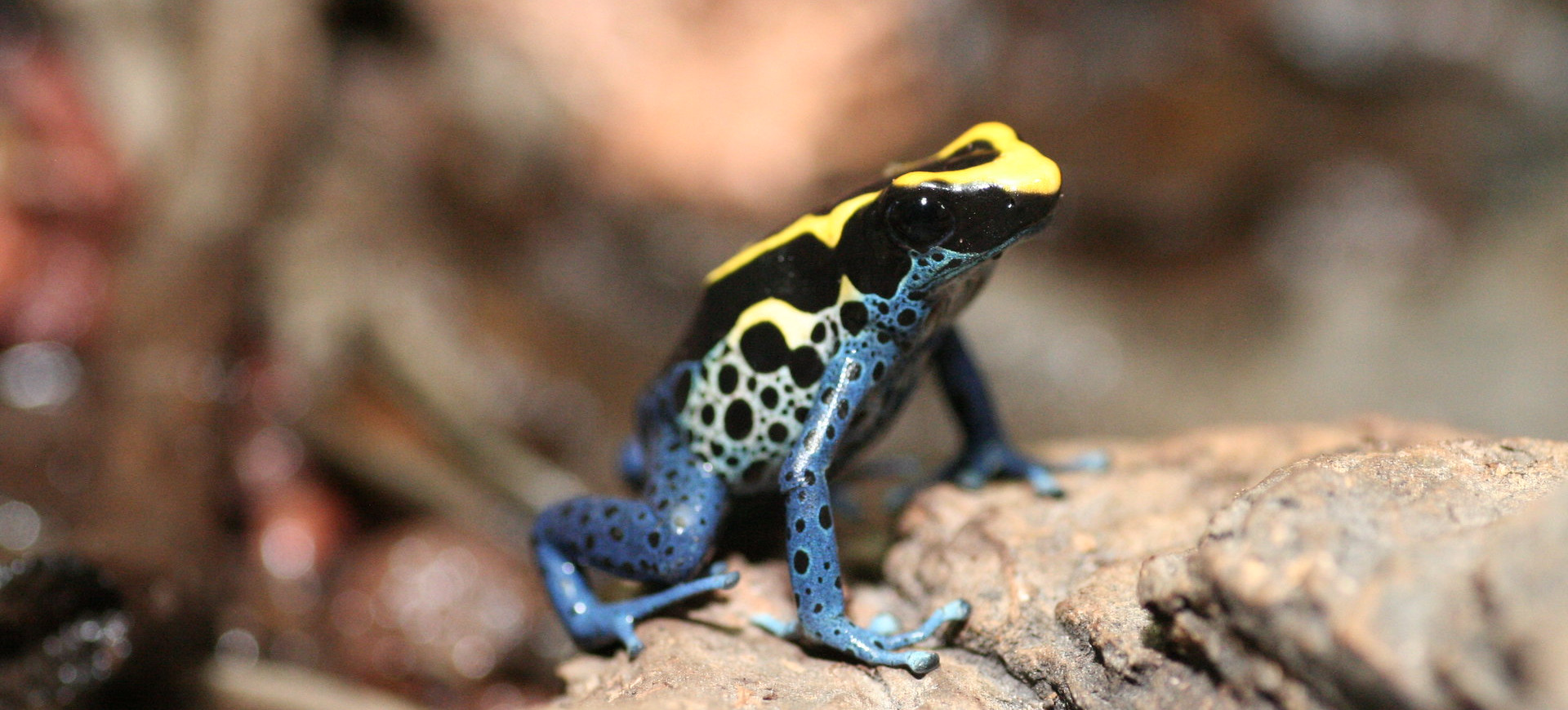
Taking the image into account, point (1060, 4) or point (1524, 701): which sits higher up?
point (1060, 4)

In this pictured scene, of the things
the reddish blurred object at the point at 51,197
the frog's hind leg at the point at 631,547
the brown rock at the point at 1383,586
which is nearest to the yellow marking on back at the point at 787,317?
the frog's hind leg at the point at 631,547

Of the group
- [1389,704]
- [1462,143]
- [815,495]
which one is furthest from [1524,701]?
[1462,143]

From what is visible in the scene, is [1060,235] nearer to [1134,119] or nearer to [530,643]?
[1134,119]

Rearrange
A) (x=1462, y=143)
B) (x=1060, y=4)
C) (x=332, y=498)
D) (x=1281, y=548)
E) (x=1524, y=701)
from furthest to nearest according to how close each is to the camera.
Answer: (x=1462, y=143) → (x=1060, y=4) → (x=332, y=498) → (x=1281, y=548) → (x=1524, y=701)

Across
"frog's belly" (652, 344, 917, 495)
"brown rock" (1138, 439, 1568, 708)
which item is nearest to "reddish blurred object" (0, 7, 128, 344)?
"frog's belly" (652, 344, 917, 495)

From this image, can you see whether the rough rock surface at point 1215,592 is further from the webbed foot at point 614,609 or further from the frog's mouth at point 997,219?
the frog's mouth at point 997,219

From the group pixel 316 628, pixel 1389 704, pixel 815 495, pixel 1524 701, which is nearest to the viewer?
pixel 1524 701

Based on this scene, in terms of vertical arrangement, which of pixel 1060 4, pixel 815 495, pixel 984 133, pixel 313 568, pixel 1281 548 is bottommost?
pixel 1281 548

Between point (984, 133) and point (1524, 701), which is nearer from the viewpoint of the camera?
point (1524, 701)
